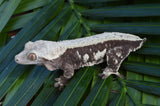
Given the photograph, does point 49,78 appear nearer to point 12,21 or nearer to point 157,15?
point 12,21

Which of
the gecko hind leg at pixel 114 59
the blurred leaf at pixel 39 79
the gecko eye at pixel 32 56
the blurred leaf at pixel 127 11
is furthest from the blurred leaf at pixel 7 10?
the gecko hind leg at pixel 114 59

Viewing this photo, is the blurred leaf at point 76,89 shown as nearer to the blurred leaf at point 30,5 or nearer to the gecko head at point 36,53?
the gecko head at point 36,53

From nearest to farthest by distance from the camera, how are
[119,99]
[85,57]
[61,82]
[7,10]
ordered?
[119,99], [61,82], [85,57], [7,10]

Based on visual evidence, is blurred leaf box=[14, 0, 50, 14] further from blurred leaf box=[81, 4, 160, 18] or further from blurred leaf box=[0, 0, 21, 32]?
blurred leaf box=[81, 4, 160, 18]

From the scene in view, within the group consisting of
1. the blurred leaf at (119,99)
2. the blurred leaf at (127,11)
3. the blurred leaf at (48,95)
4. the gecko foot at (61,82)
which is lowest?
the blurred leaf at (119,99)

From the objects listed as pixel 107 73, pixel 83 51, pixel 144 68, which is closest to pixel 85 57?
pixel 83 51

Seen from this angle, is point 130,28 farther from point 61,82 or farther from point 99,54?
point 61,82

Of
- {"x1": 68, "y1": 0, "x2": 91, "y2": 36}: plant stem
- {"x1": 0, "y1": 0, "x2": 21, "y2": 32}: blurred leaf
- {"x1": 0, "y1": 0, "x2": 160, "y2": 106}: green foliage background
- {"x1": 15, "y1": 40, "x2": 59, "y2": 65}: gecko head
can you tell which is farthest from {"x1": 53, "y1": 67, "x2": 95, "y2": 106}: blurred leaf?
{"x1": 0, "y1": 0, "x2": 21, "y2": 32}: blurred leaf
